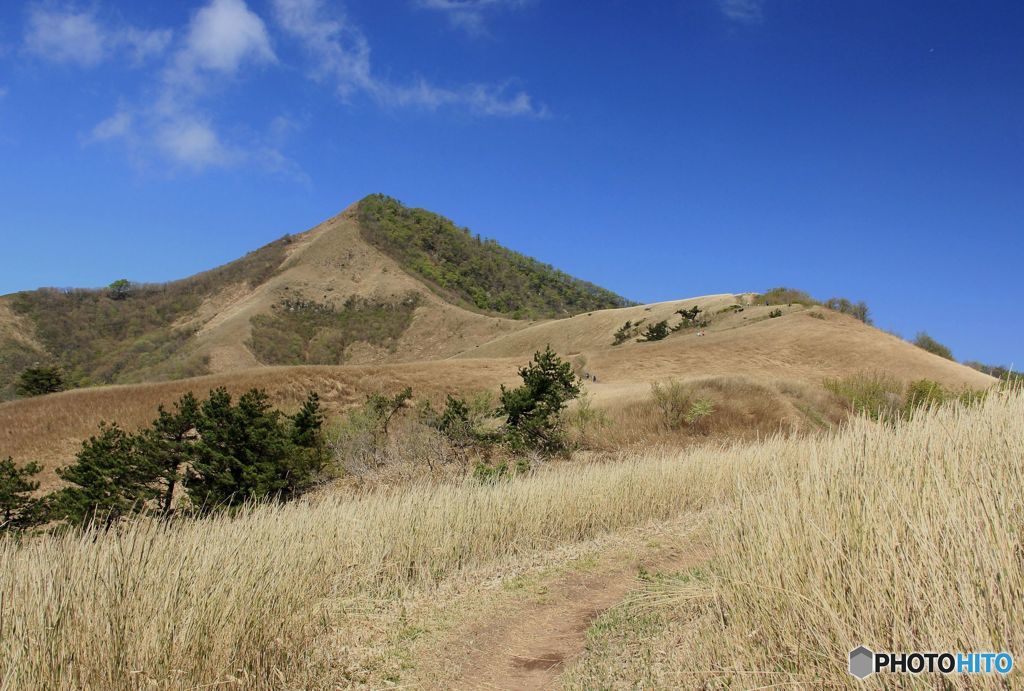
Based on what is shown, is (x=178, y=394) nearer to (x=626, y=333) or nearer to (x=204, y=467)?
(x=204, y=467)

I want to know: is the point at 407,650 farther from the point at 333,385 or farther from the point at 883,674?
the point at 333,385

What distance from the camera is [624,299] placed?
15288cm

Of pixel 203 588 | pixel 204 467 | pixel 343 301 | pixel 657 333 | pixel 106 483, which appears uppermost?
pixel 343 301

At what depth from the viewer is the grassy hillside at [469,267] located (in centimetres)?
12075

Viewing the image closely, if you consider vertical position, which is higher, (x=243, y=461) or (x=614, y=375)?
(x=614, y=375)

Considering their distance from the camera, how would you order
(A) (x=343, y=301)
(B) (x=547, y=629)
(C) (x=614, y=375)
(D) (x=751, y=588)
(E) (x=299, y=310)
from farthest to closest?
(A) (x=343, y=301), (E) (x=299, y=310), (C) (x=614, y=375), (B) (x=547, y=629), (D) (x=751, y=588)

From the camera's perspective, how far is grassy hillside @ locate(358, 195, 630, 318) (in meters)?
121

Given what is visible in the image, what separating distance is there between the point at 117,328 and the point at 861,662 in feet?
364

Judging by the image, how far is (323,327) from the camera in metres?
92.7

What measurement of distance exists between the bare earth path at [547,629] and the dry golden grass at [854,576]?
1.33ft

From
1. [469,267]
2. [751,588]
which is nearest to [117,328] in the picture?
[469,267]

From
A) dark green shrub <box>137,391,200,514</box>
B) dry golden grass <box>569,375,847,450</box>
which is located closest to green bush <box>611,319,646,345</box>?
dry golden grass <box>569,375,847,450</box>

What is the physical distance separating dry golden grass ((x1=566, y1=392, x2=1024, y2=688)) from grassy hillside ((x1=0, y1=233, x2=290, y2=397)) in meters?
72.4

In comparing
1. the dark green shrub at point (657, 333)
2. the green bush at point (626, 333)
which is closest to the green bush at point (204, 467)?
the dark green shrub at point (657, 333)
